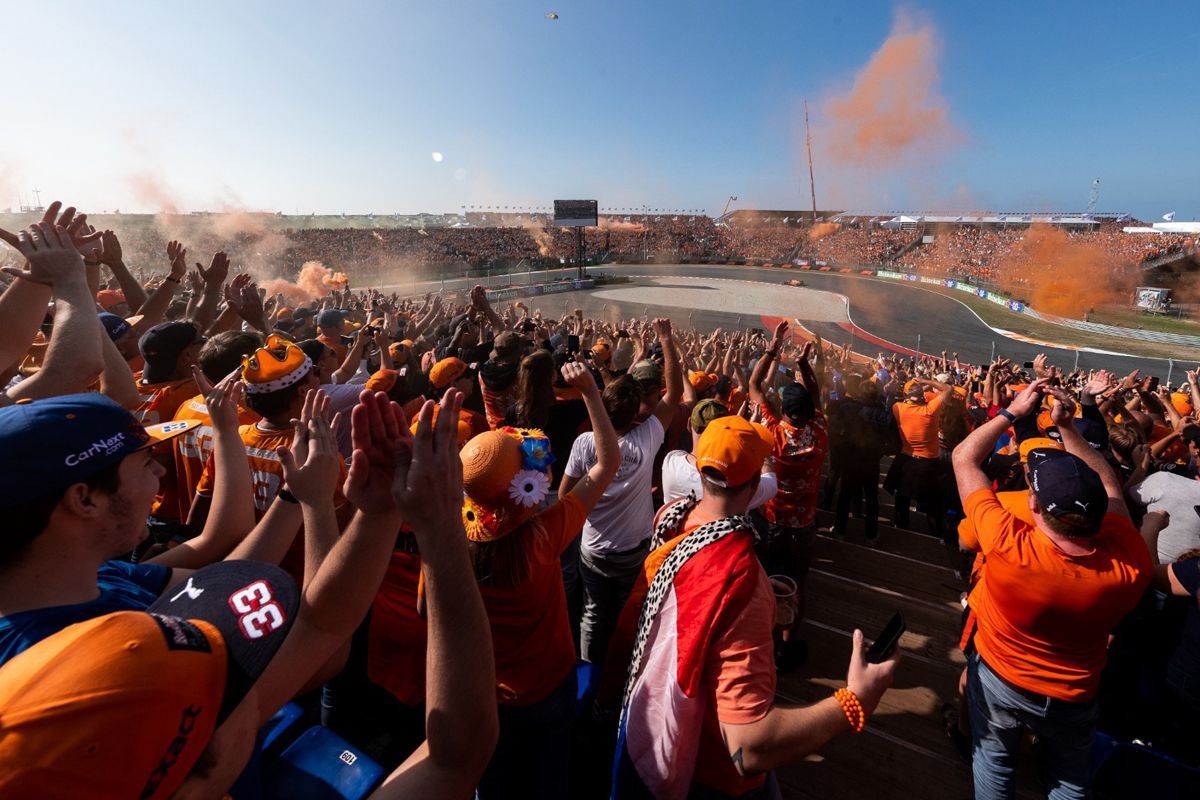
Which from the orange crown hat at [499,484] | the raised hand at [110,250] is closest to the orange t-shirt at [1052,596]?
the orange crown hat at [499,484]

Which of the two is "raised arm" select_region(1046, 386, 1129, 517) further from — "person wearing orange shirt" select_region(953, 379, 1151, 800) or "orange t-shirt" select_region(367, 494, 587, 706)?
"orange t-shirt" select_region(367, 494, 587, 706)

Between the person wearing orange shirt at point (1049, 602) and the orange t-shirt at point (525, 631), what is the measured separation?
1.98 m

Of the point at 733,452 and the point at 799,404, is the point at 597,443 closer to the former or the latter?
the point at 733,452

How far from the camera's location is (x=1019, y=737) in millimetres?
2699

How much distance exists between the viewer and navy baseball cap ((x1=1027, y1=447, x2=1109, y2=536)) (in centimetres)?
223

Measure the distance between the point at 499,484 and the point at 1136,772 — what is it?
11.4 ft

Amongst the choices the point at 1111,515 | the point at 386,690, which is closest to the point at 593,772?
the point at 386,690

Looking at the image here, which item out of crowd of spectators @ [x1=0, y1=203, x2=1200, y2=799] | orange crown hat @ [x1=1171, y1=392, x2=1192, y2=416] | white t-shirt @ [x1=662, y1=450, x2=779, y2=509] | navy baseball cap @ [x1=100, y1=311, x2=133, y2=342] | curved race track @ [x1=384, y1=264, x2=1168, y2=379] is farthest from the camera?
curved race track @ [x1=384, y1=264, x2=1168, y2=379]

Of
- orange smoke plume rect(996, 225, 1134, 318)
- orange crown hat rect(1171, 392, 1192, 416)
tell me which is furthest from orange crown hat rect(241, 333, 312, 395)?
orange smoke plume rect(996, 225, 1134, 318)

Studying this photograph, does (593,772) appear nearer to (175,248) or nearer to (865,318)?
(175,248)

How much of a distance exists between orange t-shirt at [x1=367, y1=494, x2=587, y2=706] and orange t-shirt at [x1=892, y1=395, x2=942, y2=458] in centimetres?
470

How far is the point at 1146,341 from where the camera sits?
29.3 m

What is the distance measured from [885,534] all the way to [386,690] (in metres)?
5.18

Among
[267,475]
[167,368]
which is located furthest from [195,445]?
[167,368]
